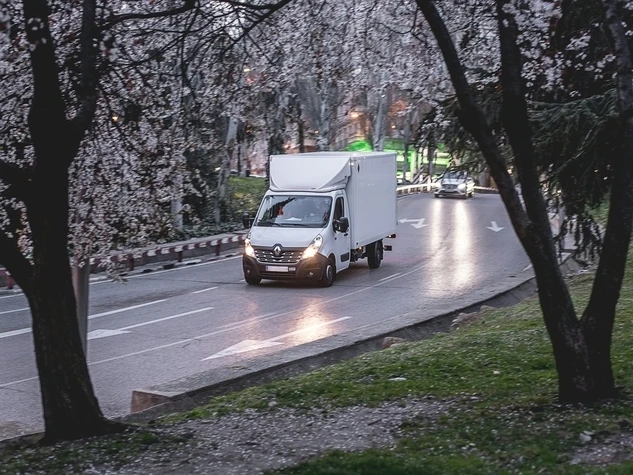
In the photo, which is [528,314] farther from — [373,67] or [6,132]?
[6,132]

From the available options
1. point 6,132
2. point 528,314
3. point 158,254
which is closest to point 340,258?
point 158,254

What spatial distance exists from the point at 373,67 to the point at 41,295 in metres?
9.11

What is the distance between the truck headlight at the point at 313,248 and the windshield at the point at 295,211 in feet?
1.68

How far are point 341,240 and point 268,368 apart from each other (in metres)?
11.7

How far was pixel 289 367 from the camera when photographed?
10.8 metres

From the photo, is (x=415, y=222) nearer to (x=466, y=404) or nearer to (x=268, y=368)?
(x=268, y=368)

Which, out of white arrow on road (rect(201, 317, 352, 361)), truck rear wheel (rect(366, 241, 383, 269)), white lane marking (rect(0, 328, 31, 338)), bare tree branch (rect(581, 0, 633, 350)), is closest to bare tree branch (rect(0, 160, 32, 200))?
bare tree branch (rect(581, 0, 633, 350))

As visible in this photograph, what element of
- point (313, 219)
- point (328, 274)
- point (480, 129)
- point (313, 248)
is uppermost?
point (480, 129)

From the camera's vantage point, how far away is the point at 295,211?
2206 centimetres

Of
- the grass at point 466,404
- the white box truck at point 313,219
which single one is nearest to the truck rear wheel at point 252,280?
the white box truck at point 313,219

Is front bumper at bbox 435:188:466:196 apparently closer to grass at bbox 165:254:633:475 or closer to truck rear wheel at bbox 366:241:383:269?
truck rear wheel at bbox 366:241:383:269

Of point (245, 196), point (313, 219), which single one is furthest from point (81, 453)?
point (245, 196)

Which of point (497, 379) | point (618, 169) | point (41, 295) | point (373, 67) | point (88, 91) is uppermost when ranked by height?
point (373, 67)

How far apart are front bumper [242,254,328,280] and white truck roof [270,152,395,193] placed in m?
2.06
